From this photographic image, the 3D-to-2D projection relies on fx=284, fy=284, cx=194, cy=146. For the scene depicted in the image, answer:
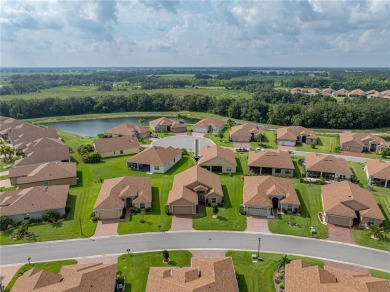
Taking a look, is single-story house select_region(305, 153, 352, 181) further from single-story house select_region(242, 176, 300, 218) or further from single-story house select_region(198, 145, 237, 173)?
single-story house select_region(198, 145, 237, 173)

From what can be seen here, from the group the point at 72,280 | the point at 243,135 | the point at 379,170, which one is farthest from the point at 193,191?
the point at 243,135

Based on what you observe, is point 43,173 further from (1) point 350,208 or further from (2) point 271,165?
(1) point 350,208

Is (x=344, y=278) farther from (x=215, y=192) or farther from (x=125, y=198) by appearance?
(x=125, y=198)

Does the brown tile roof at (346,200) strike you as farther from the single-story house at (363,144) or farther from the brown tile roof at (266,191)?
the single-story house at (363,144)

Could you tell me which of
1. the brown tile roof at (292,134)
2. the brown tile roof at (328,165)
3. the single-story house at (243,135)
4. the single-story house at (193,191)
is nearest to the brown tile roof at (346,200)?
the brown tile roof at (328,165)

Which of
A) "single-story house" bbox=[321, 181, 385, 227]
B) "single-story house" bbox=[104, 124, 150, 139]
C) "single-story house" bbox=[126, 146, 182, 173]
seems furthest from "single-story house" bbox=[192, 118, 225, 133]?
"single-story house" bbox=[321, 181, 385, 227]

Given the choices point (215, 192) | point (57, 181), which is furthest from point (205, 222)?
point (57, 181)

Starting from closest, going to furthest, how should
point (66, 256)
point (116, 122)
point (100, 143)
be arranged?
1. point (66, 256)
2. point (100, 143)
3. point (116, 122)
